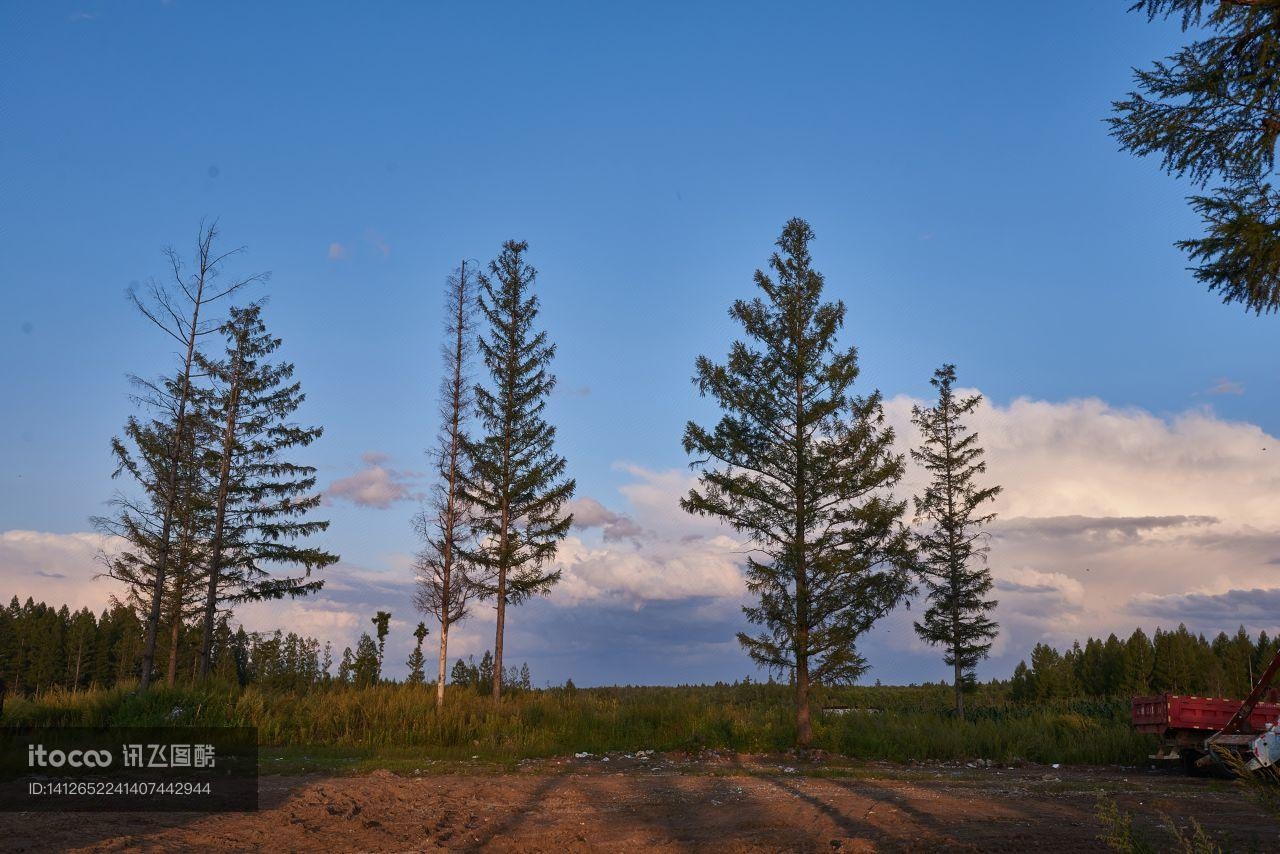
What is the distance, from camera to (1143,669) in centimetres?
5347

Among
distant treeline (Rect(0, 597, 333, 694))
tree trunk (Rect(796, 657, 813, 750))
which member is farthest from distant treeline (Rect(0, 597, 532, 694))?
tree trunk (Rect(796, 657, 813, 750))

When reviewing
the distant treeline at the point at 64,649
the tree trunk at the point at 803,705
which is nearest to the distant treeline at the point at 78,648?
the distant treeline at the point at 64,649

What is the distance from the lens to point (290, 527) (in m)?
33.9

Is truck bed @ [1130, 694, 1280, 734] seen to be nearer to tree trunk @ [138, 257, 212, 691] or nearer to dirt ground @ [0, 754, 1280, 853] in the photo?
dirt ground @ [0, 754, 1280, 853]

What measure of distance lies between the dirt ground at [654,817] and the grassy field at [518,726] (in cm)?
537

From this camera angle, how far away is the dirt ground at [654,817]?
412 inches

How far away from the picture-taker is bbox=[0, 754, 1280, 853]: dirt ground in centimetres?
1045

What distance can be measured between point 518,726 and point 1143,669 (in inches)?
1779

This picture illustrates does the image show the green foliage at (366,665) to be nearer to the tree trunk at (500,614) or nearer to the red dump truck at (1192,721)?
the tree trunk at (500,614)

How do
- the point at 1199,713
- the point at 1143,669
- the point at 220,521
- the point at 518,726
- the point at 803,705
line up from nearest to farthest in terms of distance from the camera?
1. the point at 1199,713
2. the point at 518,726
3. the point at 803,705
4. the point at 220,521
5. the point at 1143,669

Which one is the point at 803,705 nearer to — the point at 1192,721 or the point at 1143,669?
the point at 1192,721

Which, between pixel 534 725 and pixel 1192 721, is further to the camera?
pixel 534 725

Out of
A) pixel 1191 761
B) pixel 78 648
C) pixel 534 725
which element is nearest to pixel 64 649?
pixel 78 648

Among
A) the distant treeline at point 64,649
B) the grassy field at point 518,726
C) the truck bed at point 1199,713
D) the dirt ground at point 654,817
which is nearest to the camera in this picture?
the dirt ground at point 654,817
